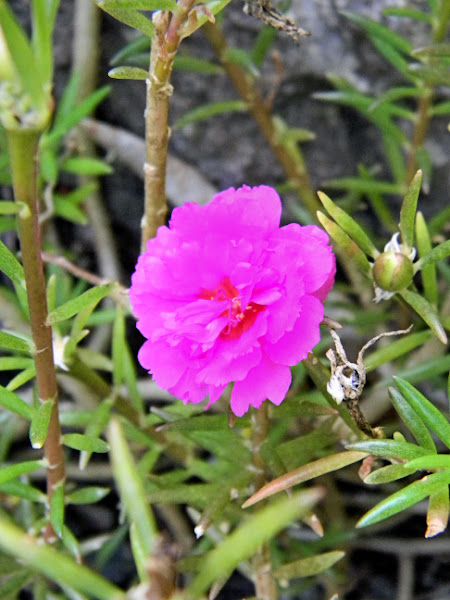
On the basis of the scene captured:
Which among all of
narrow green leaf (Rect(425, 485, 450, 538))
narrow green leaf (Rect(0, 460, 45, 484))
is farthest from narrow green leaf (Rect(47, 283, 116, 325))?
narrow green leaf (Rect(425, 485, 450, 538))

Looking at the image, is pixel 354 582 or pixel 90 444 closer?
pixel 90 444

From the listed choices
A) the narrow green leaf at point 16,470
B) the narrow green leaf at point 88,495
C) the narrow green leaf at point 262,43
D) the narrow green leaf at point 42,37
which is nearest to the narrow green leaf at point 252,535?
the narrow green leaf at point 42,37

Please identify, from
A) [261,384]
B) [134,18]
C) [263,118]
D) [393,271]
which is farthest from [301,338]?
[263,118]

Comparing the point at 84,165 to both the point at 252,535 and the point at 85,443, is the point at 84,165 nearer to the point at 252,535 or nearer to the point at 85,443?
the point at 85,443

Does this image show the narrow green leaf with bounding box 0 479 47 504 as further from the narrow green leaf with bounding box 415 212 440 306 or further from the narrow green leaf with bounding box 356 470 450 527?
the narrow green leaf with bounding box 415 212 440 306

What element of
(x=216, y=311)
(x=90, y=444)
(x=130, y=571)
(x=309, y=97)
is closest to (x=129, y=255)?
(x=309, y=97)

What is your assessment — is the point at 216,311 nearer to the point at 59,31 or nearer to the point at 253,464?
the point at 253,464
